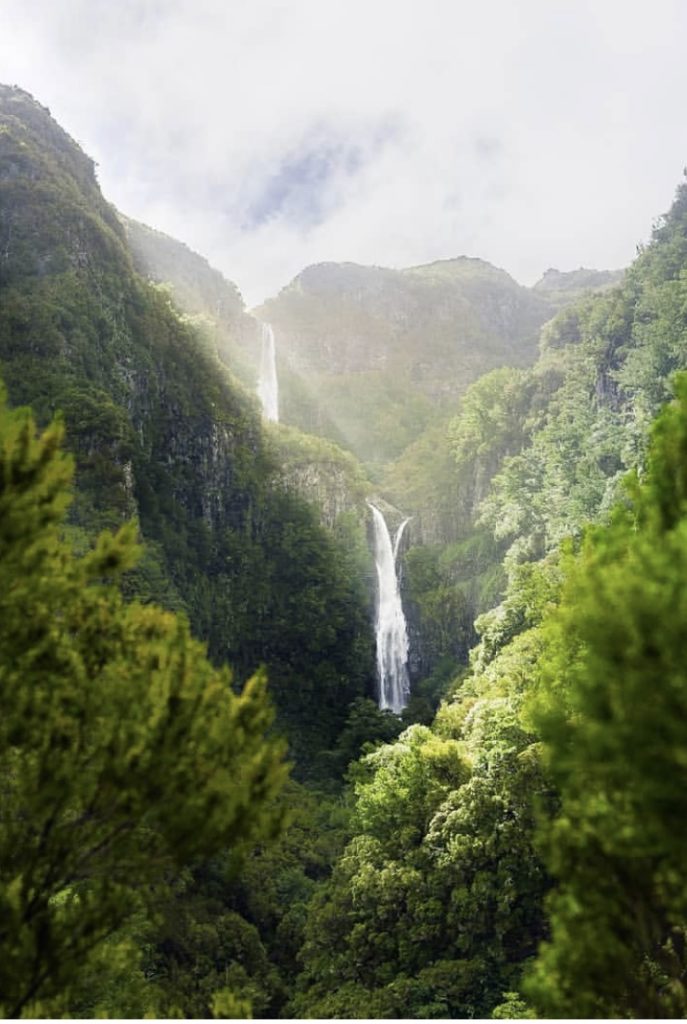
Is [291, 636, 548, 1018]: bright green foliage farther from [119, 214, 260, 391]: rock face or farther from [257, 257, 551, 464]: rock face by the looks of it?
[257, 257, 551, 464]: rock face

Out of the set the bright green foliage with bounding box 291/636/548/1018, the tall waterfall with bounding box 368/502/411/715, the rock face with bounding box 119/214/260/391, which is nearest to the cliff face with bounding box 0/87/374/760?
the tall waterfall with bounding box 368/502/411/715

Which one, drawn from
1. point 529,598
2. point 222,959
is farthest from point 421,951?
point 529,598

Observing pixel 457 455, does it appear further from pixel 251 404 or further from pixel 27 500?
pixel 27 500

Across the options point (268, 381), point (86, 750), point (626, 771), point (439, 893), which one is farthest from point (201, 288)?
point (626, 771)

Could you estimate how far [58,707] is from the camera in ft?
20.9

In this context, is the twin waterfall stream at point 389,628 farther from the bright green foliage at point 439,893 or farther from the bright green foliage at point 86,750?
the bright green foliage at point 86,750

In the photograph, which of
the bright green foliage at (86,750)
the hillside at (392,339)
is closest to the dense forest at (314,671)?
the bright green foliage at (86,750)

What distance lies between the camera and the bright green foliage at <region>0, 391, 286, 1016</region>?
5.97 meters

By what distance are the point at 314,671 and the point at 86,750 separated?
142 feet

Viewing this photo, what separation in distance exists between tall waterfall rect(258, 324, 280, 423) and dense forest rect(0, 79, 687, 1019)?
472 cm

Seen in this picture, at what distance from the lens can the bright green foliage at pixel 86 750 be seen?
5969mm

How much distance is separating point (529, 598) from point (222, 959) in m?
17.2

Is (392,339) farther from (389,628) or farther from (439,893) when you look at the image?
(439,893)

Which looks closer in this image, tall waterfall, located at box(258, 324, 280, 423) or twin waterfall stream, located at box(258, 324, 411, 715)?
twin waterfall stream, located at box(258, 324, 411, 715)
